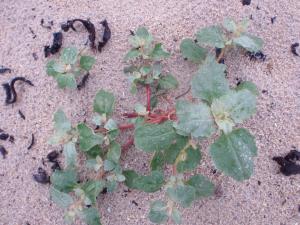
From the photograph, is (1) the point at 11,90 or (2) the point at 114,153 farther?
(1) the point at 11,90

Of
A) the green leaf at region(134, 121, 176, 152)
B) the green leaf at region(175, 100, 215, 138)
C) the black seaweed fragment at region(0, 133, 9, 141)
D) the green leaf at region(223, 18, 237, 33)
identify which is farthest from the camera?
the black seaweed fragment at region(0, 133, 9, 141)

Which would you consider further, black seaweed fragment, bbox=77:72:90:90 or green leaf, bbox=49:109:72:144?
black seaweed fragment, bbox=77:72:90:90

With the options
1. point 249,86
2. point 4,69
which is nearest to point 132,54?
point 249,86

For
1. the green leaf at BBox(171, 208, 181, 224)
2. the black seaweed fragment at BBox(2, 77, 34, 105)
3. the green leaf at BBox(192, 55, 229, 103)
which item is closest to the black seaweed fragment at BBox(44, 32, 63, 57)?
the black seaweed fragment at BBox(2, 77, 34, 105)

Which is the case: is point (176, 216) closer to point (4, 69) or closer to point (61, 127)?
point (61, 127)

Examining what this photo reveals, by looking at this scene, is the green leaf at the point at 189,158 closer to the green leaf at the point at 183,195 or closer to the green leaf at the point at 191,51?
the green leaf at the point at 183,195

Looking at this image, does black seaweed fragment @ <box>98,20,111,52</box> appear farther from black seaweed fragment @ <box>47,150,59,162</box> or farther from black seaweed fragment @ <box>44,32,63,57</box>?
black seaweed fragment @ <box>47,150,59,162</box>

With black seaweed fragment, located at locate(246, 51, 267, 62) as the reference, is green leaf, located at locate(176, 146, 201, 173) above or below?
below
